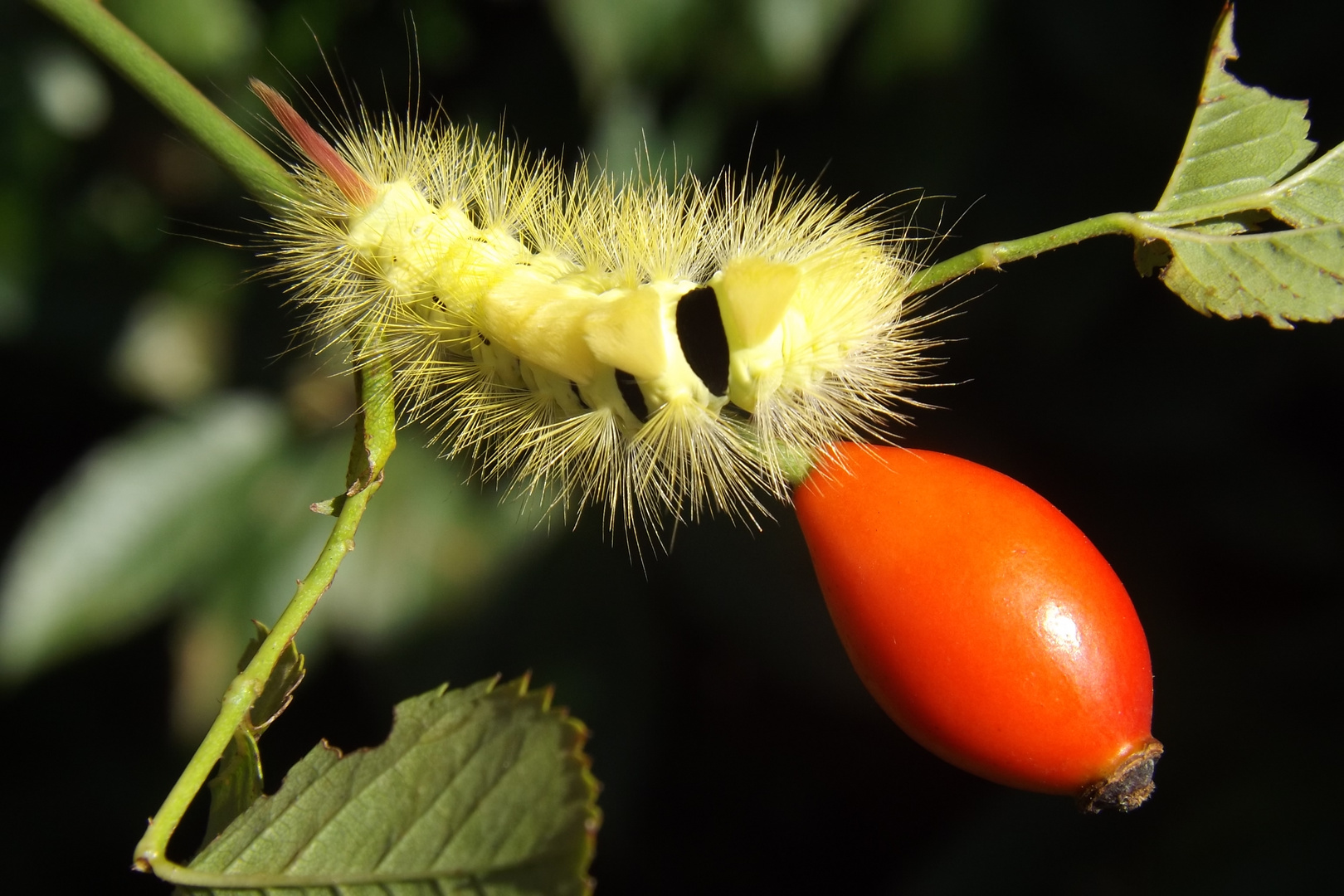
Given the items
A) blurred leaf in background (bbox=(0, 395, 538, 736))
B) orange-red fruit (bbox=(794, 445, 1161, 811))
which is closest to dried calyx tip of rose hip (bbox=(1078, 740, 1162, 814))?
orange-red fruit (bbox=(794, 445, 1161, 811))

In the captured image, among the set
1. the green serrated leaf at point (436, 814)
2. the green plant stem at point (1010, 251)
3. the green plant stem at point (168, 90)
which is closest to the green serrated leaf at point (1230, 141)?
the green plant stem at point (1010, 251)

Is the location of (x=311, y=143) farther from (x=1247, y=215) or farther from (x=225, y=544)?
(x=225, y=544)

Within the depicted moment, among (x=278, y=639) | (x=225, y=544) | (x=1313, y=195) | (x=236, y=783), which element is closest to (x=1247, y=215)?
(x=1313, y=195)

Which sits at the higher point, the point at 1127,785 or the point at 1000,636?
the point at 1000,636

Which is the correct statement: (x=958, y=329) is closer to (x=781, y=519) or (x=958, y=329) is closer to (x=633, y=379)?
(x=781, y=519)

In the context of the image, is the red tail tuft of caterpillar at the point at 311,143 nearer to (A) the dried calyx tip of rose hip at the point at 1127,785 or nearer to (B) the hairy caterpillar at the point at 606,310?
(B) the hairy caterpillar at the point at 606,310

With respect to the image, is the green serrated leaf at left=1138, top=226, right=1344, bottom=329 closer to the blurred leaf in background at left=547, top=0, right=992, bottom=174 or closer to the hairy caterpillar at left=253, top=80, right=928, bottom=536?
the hairy caterpillar at left=253, top=80, right=928, bottom=536

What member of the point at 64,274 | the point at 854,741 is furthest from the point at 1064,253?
the point at 64,274
